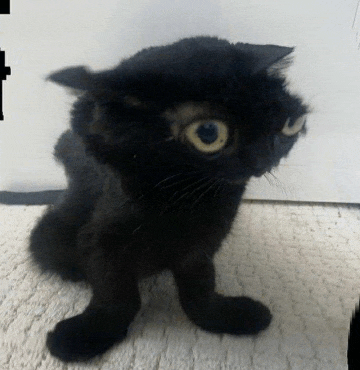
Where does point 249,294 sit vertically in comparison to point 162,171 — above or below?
below

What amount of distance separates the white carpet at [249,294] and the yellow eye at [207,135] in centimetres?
8

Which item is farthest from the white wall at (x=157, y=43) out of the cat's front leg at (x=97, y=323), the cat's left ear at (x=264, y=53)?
the cat's front leg at (x=97, y=323)

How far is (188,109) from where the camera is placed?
1.36ft

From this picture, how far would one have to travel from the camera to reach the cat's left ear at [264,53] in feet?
1.37

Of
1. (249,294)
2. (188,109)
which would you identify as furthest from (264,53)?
(249,294)

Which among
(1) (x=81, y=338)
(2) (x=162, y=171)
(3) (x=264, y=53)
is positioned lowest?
(1) (x=81, y=338)

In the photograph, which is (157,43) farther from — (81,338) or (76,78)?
(81,338)

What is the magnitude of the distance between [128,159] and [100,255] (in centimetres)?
10

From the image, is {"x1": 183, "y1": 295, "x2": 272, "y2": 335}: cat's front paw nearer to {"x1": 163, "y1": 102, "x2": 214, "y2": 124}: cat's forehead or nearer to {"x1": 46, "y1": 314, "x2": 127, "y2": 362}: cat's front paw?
{"x1": 46, "y1": 314, "x2": 127, "y2": 362}: cat's front paw

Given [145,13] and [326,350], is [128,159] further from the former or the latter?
[326,350]

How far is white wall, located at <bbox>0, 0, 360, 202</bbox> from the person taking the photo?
0.42 meters

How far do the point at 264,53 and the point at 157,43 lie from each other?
0.30 feet

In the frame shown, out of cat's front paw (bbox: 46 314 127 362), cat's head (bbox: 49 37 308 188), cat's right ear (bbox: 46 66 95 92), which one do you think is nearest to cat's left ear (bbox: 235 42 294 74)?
cat's head (bbox: 49 37 308 188)

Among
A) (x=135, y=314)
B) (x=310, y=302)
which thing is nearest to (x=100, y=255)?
(x=135, y=314)
